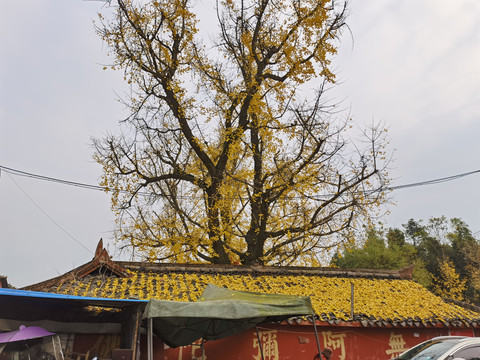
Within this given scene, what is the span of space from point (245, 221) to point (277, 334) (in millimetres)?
9216

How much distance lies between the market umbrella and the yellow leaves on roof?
173 cm

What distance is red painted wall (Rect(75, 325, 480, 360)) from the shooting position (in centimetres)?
891

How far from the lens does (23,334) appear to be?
6926 mm

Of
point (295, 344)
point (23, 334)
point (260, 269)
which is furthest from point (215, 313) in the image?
point (260, 269)

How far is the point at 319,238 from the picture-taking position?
1614cm

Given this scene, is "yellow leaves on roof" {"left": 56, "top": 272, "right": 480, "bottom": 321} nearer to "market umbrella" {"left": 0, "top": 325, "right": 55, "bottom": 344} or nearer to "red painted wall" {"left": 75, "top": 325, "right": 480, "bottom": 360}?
"red painted wall" {"left": 75, "top": 325, "right": 480, "bottom": 360}

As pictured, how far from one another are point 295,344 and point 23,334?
581 cm

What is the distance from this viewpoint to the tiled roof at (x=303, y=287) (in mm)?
9602

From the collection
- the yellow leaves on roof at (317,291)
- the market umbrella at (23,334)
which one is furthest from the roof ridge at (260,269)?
the market umbrella at (23,334)

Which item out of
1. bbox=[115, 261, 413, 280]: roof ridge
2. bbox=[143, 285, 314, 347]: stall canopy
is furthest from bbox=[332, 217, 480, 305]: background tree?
bbox=[143, 285, 314, 347]: stall canopy

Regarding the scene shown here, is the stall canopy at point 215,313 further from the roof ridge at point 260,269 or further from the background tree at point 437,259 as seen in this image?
the background tree at point 437,259

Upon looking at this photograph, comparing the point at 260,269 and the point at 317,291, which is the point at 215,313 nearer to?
the point at 317,291

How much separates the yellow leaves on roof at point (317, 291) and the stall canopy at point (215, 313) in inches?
53.2

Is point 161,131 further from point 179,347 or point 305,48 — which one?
point 179,347
